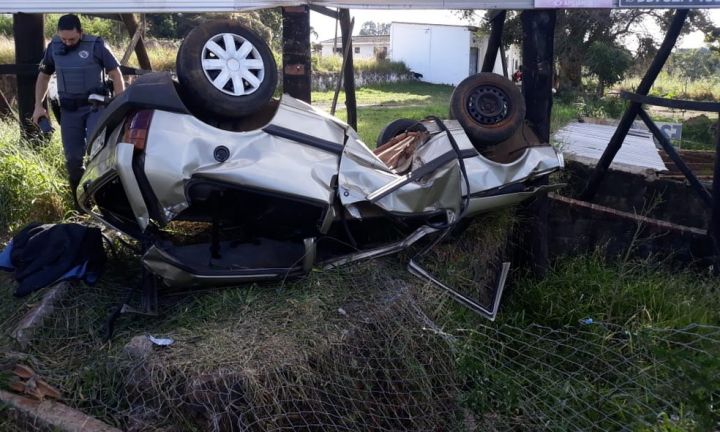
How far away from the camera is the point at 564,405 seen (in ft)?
11.4

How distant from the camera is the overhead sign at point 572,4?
5207 millimetres

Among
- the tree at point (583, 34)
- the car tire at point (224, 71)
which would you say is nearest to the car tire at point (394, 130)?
the car tire at point (224, 71)

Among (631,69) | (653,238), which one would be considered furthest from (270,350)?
(631,69)

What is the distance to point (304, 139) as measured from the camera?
161 inches

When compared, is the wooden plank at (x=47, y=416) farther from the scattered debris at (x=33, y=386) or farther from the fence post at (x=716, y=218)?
the fence post at (x=716, y=218)

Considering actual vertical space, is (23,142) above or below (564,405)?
above

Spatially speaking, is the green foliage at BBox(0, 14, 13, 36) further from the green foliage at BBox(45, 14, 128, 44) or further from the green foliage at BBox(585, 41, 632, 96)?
the green foliage at BBox(585, 41, 632, 96)

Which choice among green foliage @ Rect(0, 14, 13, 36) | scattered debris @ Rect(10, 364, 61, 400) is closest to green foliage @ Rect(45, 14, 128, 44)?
green foliage @ Rect(0, 14, 13, 36)

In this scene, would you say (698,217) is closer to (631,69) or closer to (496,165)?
(496,165)

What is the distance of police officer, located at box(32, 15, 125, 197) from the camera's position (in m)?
5.39

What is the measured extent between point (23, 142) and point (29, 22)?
1.28 meters

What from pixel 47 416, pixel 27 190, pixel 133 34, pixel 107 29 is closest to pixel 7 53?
pixel 107 29

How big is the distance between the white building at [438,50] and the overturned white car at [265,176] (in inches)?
1543

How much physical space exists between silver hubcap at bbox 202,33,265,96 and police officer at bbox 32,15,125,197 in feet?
5.81
